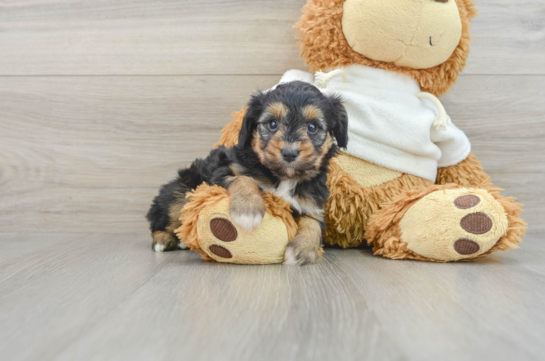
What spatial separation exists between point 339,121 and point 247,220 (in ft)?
1.83

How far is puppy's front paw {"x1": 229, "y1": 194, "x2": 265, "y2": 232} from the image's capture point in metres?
1.46

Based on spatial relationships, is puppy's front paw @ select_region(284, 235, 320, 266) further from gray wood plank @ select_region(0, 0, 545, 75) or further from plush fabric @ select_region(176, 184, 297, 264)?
gray wood plank @ select_region(0, 0, 545, 75)

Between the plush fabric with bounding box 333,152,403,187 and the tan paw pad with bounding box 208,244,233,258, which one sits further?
the plush fabric with bounding box 333,152,403,187

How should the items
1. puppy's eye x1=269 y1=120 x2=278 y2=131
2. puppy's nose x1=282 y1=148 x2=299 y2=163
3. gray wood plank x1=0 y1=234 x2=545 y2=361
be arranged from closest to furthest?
1. gray wood plank x1=0 y1=234 x2=545 y2=361
2. puppy's nose x1=282 y1=148 x2=299 y2=163
3. puppy's eye x1=269 y1=120 x2=278 y2=131

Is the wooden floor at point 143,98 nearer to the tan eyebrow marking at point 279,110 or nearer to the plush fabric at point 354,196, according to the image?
the plush fabric at point 354,196

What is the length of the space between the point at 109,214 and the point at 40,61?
0.94m

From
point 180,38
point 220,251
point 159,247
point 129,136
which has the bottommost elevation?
point 159,247

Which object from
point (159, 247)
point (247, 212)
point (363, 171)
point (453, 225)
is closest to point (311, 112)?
point (247, 212)

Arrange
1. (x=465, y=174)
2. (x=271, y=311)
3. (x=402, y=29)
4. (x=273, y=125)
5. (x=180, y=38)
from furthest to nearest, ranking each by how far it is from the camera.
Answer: (x=180, y=38) → (x=465, y=174) → (x=402, y=29) → (x=273, y=125) → (x=271, y=311)

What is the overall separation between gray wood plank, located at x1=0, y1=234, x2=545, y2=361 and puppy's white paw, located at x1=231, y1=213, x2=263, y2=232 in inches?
6.2

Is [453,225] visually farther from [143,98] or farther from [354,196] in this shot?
Result: [143,98]

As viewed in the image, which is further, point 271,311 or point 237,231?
point 237,231

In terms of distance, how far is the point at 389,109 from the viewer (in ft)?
6.37

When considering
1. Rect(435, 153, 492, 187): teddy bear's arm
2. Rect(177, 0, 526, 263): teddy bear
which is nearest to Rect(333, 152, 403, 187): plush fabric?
Rect(177, 0, 526, 263): teddy bear
